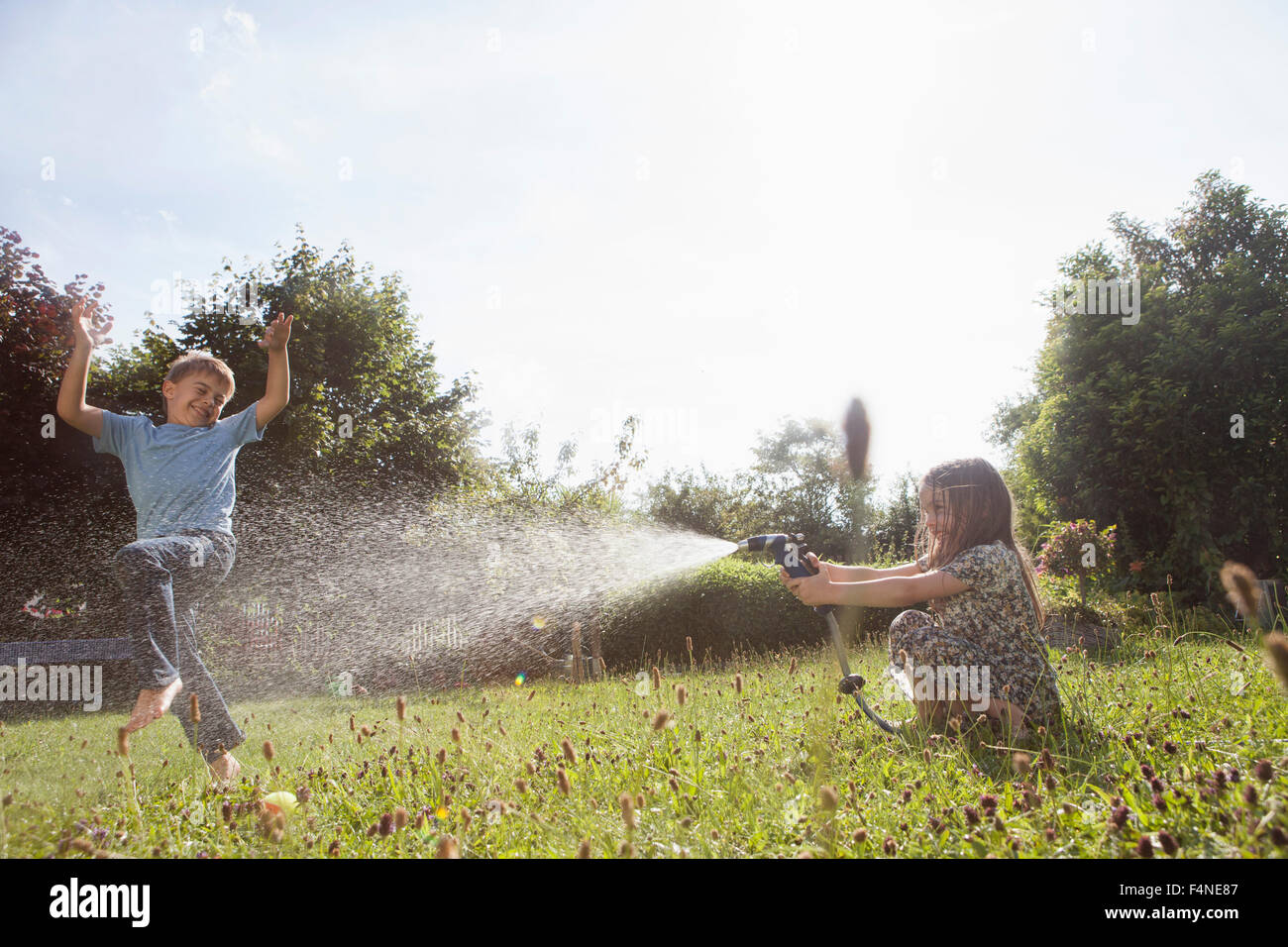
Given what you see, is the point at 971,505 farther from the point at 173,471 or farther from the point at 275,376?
A: the point at 173,471

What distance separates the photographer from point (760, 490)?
43.0 m

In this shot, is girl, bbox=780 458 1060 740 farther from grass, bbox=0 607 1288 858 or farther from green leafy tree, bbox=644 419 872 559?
green leafy tree, bbox=644 419 872 559

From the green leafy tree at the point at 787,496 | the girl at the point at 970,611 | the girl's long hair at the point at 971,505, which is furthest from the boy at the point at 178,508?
the green leafy tree at the point at 787,496

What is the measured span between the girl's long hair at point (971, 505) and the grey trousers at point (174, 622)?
4158 millimetres

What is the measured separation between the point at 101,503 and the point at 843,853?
14.6 meters

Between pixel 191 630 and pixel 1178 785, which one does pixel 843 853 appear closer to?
pixel 1178 785

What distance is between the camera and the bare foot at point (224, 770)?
139 inches

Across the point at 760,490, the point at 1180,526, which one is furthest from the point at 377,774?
the point at 760,490

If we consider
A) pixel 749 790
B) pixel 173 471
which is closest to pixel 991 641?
pixel 749 790

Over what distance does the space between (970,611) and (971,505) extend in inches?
22.5

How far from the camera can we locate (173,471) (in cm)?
412

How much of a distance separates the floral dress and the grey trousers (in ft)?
12.7

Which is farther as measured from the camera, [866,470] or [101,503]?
[866,470]

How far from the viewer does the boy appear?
363cm
